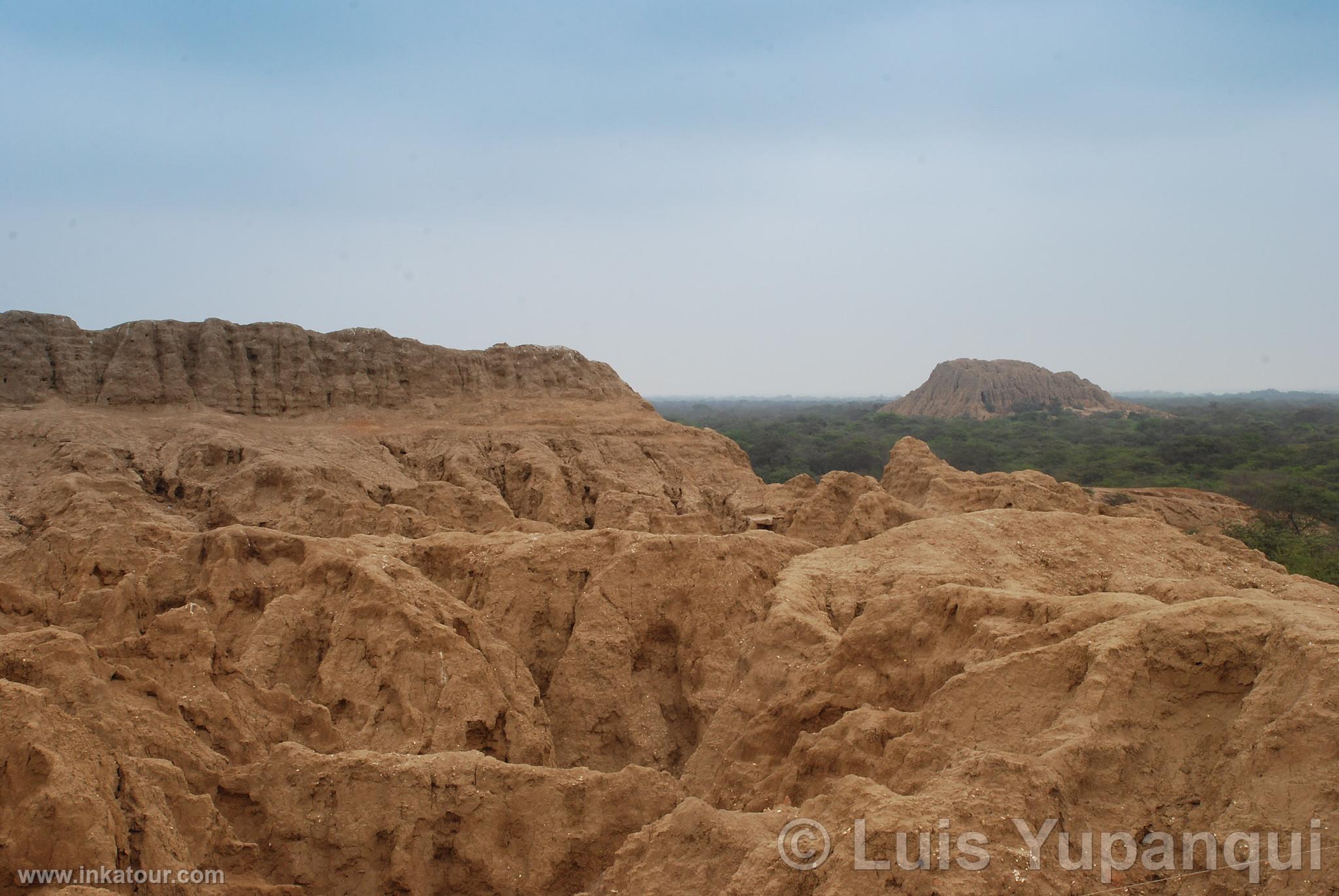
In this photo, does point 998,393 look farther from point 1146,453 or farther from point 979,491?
point 979,491

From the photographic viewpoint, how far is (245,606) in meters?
13.5

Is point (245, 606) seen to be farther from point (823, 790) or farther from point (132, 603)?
point (823, 790)

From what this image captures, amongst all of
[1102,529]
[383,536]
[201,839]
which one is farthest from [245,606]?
[1102,529]

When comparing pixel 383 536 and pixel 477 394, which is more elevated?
pixel 477 394

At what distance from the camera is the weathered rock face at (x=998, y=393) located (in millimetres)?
116938

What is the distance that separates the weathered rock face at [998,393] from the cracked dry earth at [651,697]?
3890 inches

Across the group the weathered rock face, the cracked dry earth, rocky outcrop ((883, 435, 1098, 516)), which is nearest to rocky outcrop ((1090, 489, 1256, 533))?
rocky outcrop ((883, 435, 1098, 516))

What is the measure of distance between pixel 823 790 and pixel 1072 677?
2.58m

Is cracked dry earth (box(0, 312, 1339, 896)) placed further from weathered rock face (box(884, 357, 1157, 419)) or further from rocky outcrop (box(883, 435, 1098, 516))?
weathered rock face (box(884, 357, 1157, 419))

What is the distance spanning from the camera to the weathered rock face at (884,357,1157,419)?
117m

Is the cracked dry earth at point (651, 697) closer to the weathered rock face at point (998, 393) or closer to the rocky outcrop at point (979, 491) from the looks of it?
the rocky outcrop at point (979, 491)

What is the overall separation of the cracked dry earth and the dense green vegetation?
21.2 meters

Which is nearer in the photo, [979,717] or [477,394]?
[979,717]

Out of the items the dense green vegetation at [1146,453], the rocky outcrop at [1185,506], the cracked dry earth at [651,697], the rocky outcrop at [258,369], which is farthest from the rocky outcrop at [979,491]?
the rocky outcrop at [258,369]
